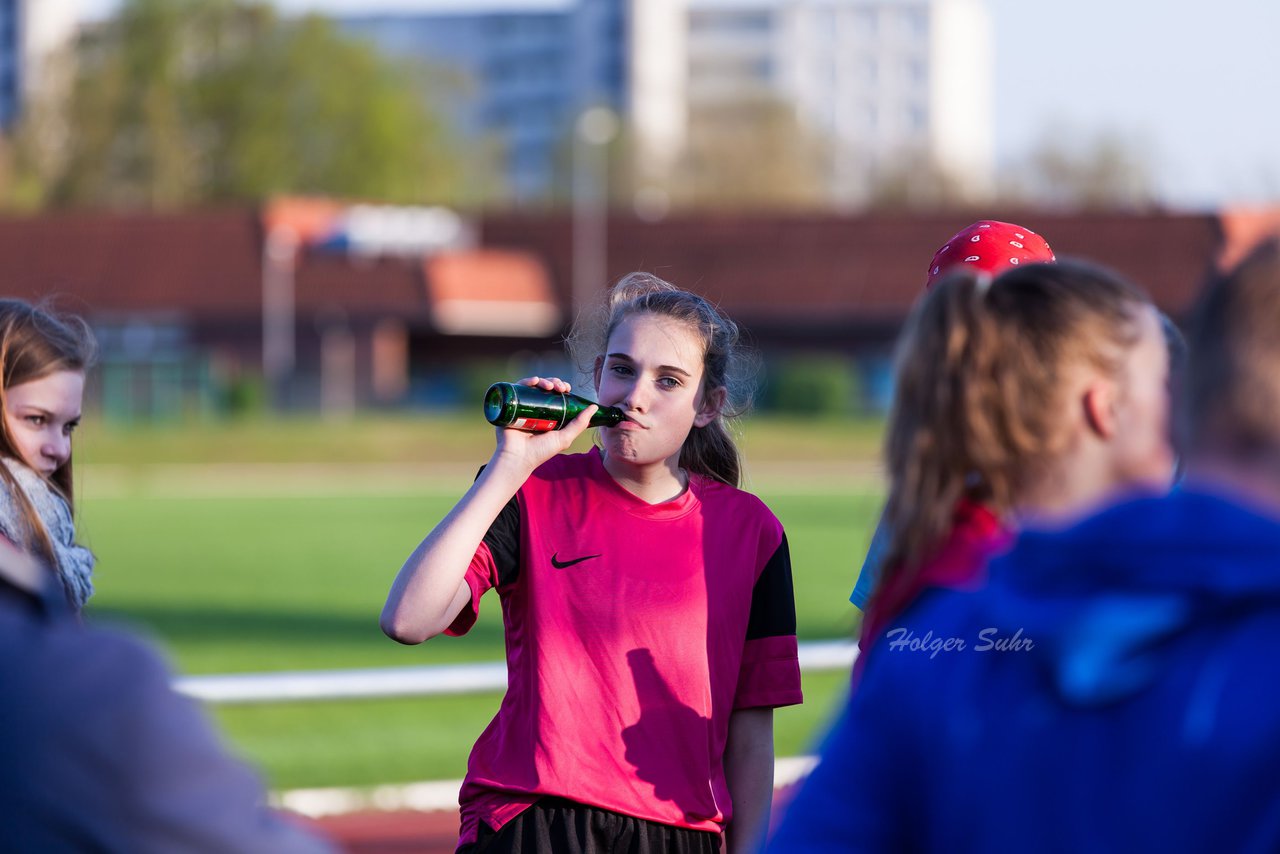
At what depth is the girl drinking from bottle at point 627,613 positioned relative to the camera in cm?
297

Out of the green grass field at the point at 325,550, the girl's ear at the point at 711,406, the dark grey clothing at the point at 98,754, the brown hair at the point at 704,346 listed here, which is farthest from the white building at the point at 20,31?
the dark grey clothing at the point at 98,754

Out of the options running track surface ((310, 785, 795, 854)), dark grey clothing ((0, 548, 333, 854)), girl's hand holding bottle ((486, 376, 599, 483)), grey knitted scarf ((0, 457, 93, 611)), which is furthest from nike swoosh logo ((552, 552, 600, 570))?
running track surface ((310, 785, 795, 854))

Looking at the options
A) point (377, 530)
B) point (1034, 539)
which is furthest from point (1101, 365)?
point (377, 530)

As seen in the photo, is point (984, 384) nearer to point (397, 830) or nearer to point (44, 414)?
point (44, 414)

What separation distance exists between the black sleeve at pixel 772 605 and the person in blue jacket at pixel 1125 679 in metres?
1.57

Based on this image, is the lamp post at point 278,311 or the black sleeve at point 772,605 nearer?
the black sleeve at point 772,605

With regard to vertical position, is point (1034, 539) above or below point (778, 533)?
above

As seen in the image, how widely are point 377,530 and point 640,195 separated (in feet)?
196

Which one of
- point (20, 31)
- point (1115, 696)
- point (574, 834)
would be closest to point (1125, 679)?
point (1115, 696)

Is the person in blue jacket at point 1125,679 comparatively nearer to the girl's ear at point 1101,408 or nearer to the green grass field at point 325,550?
the girl's ear at point 1101,408

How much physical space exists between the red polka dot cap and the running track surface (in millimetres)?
3381

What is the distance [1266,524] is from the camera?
1.43 m

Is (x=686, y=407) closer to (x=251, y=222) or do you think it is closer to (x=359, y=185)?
(x=251, y=222)

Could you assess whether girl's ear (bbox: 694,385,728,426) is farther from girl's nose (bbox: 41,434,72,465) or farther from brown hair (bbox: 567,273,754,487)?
girl's nose (bbox: 41,434,72,465)
